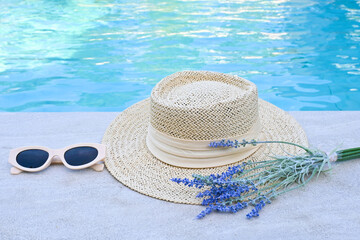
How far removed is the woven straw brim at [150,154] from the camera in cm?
156

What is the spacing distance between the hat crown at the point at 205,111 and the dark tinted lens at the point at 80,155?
31 centimetres

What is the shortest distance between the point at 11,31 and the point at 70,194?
151 inches

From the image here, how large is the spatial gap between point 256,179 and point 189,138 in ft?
1.03

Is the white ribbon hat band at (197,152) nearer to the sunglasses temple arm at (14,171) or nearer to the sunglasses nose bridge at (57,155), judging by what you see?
the sunglasses nose bridge at (57,155)

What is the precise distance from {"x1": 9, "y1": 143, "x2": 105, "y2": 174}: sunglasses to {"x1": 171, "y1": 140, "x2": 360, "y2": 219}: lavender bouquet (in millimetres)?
453

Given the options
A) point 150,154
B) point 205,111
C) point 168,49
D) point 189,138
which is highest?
point 205,111

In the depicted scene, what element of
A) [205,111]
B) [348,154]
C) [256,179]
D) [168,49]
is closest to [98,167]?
[205,111]

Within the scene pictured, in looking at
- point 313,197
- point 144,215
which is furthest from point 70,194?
point 313,197

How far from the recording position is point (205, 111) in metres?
1.54

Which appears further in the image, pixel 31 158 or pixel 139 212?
pixel 31 158

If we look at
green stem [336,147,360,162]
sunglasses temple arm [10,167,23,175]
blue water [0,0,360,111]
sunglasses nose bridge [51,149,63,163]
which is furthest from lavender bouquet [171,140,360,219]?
blue water [0,0,360,111]

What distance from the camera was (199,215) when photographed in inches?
54.7

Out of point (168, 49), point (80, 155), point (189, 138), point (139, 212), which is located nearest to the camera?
point (139, 212)

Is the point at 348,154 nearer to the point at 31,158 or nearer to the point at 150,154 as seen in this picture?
the point at 150,154
